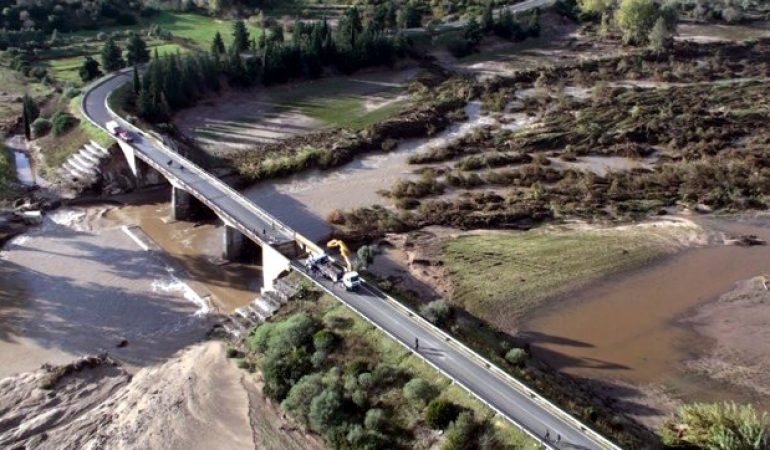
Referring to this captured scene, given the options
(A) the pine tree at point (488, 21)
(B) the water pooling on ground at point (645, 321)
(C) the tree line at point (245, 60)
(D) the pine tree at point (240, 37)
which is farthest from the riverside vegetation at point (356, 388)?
(A) the pine tree at point (488, 21)

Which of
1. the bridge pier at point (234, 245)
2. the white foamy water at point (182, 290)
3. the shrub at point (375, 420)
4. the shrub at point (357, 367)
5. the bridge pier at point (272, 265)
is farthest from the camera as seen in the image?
the bridge pier at point (234, 245)

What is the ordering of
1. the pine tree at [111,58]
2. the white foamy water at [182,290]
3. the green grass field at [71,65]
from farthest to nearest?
the green grass field at [71,65] < the pine tree at [111,58] < the white foamy water at [182,290]

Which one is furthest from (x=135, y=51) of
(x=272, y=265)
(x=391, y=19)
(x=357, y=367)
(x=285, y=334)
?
(x=357, y=367)

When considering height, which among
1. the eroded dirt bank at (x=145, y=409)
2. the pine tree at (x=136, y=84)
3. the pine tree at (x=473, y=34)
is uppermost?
the pine tree at (x=473, y=34)

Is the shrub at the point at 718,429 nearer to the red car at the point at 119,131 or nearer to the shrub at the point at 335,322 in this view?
the shrub at the point at 335,322

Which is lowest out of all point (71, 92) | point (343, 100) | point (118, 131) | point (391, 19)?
point (118, 131)

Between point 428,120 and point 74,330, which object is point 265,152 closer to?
point 428,120

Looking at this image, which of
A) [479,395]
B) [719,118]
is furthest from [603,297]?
[719,118]

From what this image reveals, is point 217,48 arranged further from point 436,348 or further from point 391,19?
point 436,348
